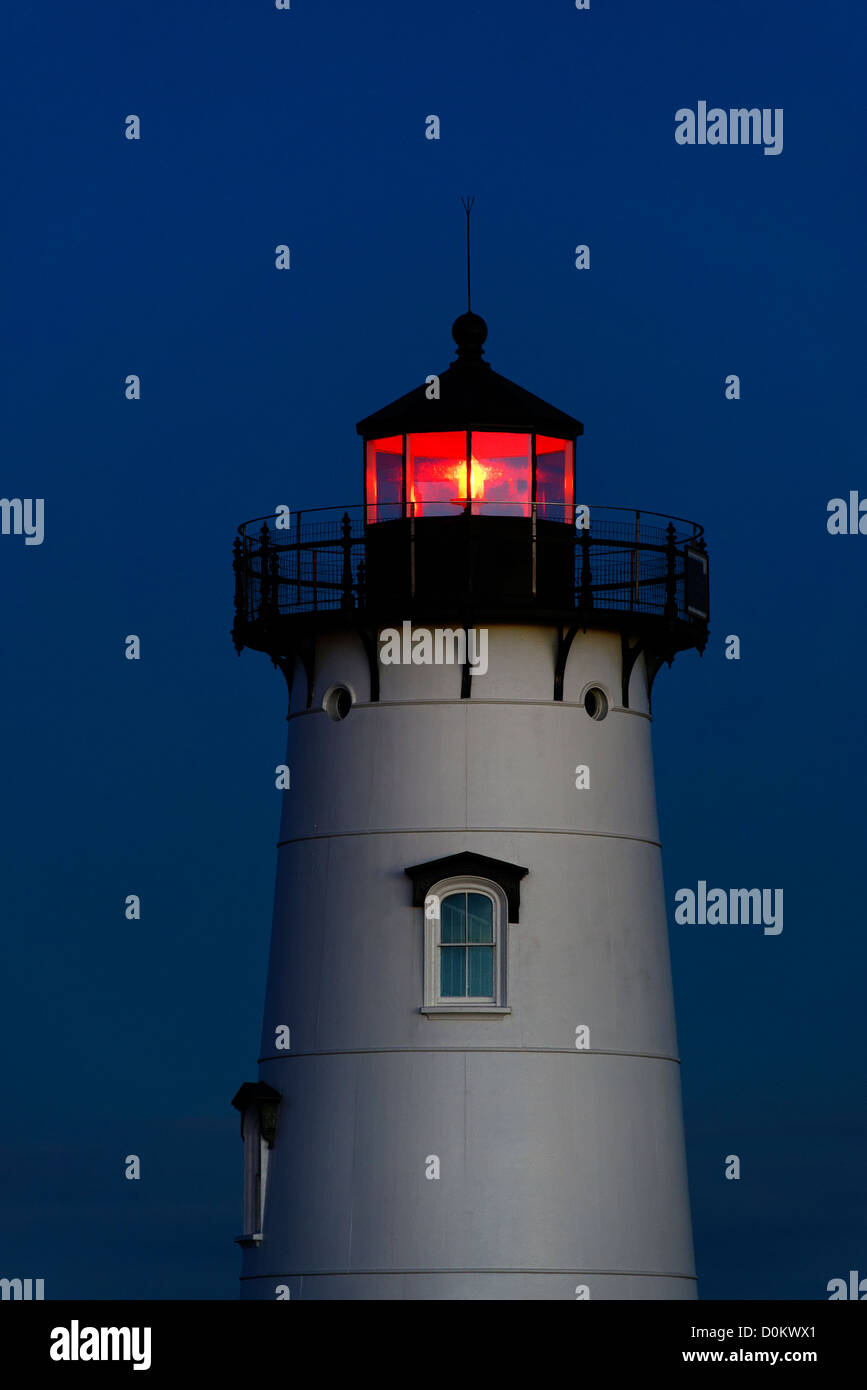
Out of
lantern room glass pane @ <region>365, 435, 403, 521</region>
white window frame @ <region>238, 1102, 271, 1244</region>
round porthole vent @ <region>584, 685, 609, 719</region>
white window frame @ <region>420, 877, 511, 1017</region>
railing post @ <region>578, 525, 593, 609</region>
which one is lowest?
white window frame @ <region>238, 1102, 271, 1244</region>

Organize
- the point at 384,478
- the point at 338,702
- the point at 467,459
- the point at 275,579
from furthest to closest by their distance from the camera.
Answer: the point at 338,702 < the point at 275,579 < the point at 384,478 < the point at 467,459

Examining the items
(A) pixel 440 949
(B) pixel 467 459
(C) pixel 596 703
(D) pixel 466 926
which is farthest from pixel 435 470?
(A) pixel 440 949

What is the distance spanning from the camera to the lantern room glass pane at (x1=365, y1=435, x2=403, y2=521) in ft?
225

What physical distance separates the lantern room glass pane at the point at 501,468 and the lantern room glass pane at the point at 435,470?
0.12m

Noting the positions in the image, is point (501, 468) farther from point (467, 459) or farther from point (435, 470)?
point (435, 470)

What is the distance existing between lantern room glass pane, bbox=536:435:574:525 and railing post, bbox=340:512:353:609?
7.47 feet

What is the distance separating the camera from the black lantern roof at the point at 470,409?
68500 millimetres

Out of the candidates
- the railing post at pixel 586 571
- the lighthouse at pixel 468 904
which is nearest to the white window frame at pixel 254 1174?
the lighthouse at pixel 468 904

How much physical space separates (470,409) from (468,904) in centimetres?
592

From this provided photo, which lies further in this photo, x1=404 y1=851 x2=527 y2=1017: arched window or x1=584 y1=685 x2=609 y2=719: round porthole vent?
x1=584 y1=685 x2=609 y2=719: round porthole vent

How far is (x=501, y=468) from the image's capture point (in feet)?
225

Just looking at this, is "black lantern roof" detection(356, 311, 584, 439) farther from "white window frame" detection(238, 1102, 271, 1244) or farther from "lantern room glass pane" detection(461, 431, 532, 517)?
"white window frame" detection(238, 1102, 271, 1244)

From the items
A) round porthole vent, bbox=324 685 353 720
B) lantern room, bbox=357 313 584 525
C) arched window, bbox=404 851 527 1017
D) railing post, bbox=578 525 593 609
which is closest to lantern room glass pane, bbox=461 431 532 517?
lantern room, bbox=357 313 584 525
